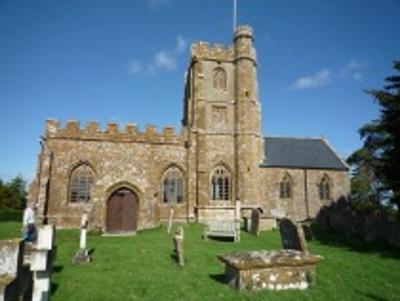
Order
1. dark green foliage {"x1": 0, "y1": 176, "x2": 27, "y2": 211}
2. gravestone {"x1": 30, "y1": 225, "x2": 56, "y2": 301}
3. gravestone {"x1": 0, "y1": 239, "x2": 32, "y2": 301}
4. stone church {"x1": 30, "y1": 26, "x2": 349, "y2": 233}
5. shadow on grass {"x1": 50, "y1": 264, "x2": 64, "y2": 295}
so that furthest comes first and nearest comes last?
dark green foliage {"x1": 0, "y1": 176, "x2": 27, "y2": 211}
stone church {"x1": 30, "y1": 26, "x2": 349, "y2": 233}
shadow on grass {"x1": 50, "y1": 264, "x2": 64, "y2": 295}
gravestone {"x1": 30, "y1": 225, "x2": 56, "y2": 301}
gravestone {"x1": 0, "y1": 239, "x2": 32, "y2": 301}

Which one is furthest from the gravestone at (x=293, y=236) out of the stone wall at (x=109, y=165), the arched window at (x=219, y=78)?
the arched window at (x=219, y=78)

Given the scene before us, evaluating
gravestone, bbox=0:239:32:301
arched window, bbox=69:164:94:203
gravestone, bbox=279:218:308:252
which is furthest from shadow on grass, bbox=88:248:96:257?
arched window, bbox=69:164:94:203

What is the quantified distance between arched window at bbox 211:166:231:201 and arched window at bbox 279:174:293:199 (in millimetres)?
6814

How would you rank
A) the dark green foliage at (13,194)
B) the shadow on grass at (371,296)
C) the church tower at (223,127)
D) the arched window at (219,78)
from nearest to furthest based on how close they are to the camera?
the shadow on grass at (371,296), the church tower at (223,127), the arched window at (219,78), the dark green foliage at (13,194)

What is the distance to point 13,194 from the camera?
4491 centimetres

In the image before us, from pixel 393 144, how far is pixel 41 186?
2175 centimetres

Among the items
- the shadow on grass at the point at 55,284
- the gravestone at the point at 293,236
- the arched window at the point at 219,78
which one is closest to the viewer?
the shadow on grass at the point at 55,284

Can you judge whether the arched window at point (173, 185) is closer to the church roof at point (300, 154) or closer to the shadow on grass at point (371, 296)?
the church roof at point (300, 154)

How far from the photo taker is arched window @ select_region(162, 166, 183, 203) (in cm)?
2508

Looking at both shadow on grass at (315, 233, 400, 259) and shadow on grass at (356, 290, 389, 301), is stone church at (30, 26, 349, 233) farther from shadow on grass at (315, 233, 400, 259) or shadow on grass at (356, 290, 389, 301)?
shadow on grass at (356, 290, 389, 301)

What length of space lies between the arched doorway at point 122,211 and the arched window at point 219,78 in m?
11.9

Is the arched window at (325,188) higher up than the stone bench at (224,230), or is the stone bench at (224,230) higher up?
the arched window at (325,188)

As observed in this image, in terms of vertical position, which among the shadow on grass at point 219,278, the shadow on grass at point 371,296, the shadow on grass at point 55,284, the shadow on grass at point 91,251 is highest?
the shadow on grass at point 91,251

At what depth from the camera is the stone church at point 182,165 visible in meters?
23.4
